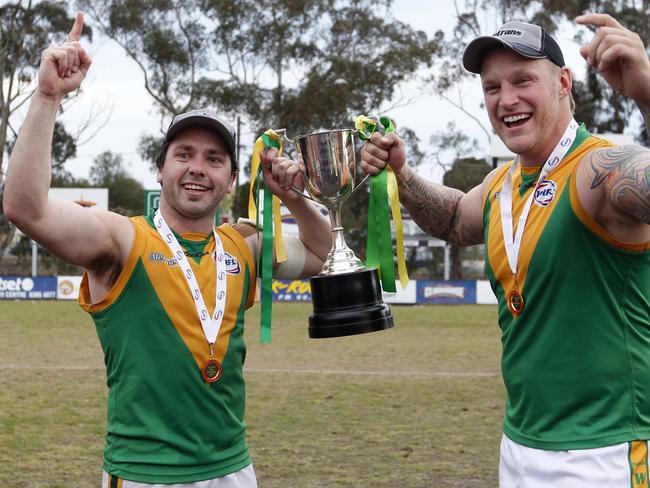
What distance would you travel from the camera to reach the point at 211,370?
3.71 meters

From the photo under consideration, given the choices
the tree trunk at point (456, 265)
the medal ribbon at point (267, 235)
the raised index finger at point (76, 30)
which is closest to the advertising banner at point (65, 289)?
the tree trunk at point (456, 265)

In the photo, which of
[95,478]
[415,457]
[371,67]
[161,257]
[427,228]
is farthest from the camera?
[371,67]

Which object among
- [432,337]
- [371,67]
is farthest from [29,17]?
[432,337]

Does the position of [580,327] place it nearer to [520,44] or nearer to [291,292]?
[520,44]

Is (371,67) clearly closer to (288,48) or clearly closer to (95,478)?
(288,48)

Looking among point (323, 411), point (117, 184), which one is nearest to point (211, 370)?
point (323, 411)

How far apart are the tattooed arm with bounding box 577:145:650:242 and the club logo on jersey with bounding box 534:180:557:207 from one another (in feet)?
0.45

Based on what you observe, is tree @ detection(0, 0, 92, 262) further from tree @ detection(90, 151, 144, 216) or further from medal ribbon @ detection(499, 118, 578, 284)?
medal ribbon @ detection(499, 118, 578, 284)

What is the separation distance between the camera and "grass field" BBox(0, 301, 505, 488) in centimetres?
736

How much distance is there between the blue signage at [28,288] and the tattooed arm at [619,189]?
3280 centimetres

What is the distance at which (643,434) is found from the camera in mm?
3238

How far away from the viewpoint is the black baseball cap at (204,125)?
3920 mm

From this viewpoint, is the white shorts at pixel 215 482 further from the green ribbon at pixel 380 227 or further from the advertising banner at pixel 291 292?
the advertising banner at pixel 291 292

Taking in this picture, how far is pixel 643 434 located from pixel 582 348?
0.37 m
